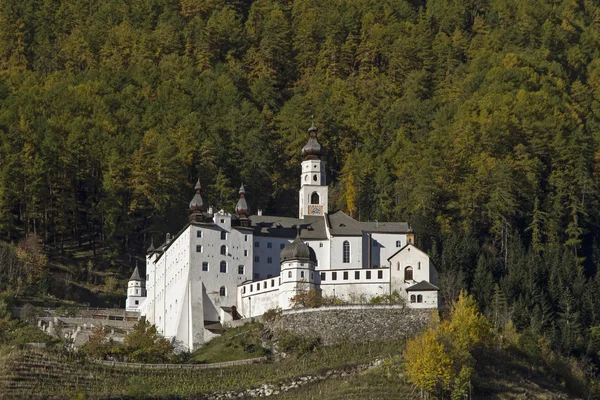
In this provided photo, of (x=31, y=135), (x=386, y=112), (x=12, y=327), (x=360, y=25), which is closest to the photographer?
(x=12, y=327)

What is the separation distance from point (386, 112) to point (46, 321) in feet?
131

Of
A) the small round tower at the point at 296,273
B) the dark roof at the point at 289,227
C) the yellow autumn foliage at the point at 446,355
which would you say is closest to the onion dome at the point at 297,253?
the small round tower at the point at 296,273

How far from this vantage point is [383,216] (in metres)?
93.9

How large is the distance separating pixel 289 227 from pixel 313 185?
520 cm

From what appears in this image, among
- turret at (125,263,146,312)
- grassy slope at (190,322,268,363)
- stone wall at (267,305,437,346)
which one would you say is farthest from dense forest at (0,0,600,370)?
grassy slope at (190,322,268,363)

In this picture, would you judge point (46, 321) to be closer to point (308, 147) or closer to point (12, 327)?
point (12, 327)

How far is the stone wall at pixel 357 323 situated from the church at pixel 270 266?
44.9 inches

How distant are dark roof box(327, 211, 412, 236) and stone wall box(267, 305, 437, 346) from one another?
8523mm

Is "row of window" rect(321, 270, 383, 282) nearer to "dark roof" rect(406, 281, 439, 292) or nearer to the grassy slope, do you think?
"dark roof" rect(406, 281, 439, 292)

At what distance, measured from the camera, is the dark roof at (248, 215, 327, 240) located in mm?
84188

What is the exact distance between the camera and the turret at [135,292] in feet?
298

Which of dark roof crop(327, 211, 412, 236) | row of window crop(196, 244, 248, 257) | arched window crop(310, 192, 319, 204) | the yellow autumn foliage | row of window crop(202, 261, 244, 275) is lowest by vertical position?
the yellow autumn foliage

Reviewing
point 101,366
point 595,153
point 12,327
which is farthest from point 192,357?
point 595,153

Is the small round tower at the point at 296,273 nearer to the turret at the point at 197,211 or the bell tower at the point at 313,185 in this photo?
the turret at the point at 197,211
